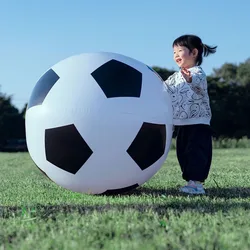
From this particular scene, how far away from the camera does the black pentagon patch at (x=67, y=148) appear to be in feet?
11.6

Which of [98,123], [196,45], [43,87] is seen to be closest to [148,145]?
[98,123]

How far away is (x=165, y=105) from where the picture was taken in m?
3.84

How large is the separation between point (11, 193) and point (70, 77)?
4.38ft

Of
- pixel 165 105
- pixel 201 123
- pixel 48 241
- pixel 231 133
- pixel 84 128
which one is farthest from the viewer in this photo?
pixel 231 133

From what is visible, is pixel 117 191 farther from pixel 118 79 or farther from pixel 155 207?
pixel 118 79

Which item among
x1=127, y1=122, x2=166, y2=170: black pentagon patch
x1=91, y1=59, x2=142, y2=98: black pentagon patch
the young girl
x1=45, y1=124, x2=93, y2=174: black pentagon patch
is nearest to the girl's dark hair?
the young girl

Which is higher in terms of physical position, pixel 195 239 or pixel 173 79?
pixel 173 79

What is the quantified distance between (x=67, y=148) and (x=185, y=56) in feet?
5.10

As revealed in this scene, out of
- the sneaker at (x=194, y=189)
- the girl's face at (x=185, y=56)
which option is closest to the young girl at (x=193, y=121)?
the sneaker at (x=194, y=189)

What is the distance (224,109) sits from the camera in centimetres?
3575

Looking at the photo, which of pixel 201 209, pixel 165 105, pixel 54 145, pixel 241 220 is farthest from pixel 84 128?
pixel 241 220

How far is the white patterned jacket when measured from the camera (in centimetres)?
419

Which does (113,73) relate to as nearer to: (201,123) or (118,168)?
(118,168)

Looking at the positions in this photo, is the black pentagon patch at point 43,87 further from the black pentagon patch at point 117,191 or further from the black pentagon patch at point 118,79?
the black pentagon patch at point 117,191
